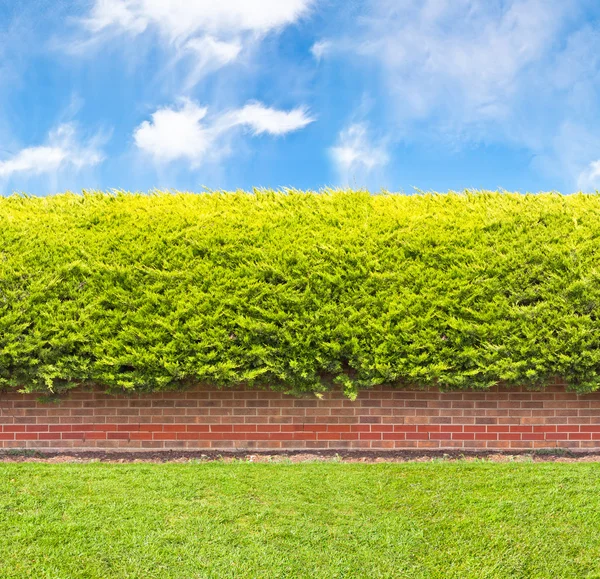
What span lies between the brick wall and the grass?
120 centimetres

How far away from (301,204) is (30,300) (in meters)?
3.64

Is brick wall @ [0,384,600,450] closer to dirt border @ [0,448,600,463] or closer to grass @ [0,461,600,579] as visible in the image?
dirt border @ [0,448,600,463]

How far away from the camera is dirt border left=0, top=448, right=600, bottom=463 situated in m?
7.30

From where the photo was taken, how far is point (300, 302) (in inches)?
278

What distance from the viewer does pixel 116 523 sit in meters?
4.80

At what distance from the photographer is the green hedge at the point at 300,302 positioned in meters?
7.11

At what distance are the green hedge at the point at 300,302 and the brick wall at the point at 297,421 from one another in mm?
418

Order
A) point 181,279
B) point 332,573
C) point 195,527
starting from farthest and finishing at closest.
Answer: point 181,279 < point 195,527 < point 332,573

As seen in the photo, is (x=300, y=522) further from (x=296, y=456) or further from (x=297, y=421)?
(x=297, y=421)

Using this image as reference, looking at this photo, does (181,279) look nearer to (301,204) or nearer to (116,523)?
(301,204)

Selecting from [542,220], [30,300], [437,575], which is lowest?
[437,575]

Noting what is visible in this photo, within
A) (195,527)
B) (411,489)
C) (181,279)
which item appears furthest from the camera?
(181,279)

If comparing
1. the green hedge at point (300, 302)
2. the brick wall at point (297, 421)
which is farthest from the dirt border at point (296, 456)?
the green hedge at point (300, 302)

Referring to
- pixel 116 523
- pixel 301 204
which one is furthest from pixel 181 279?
pixel 116 523
